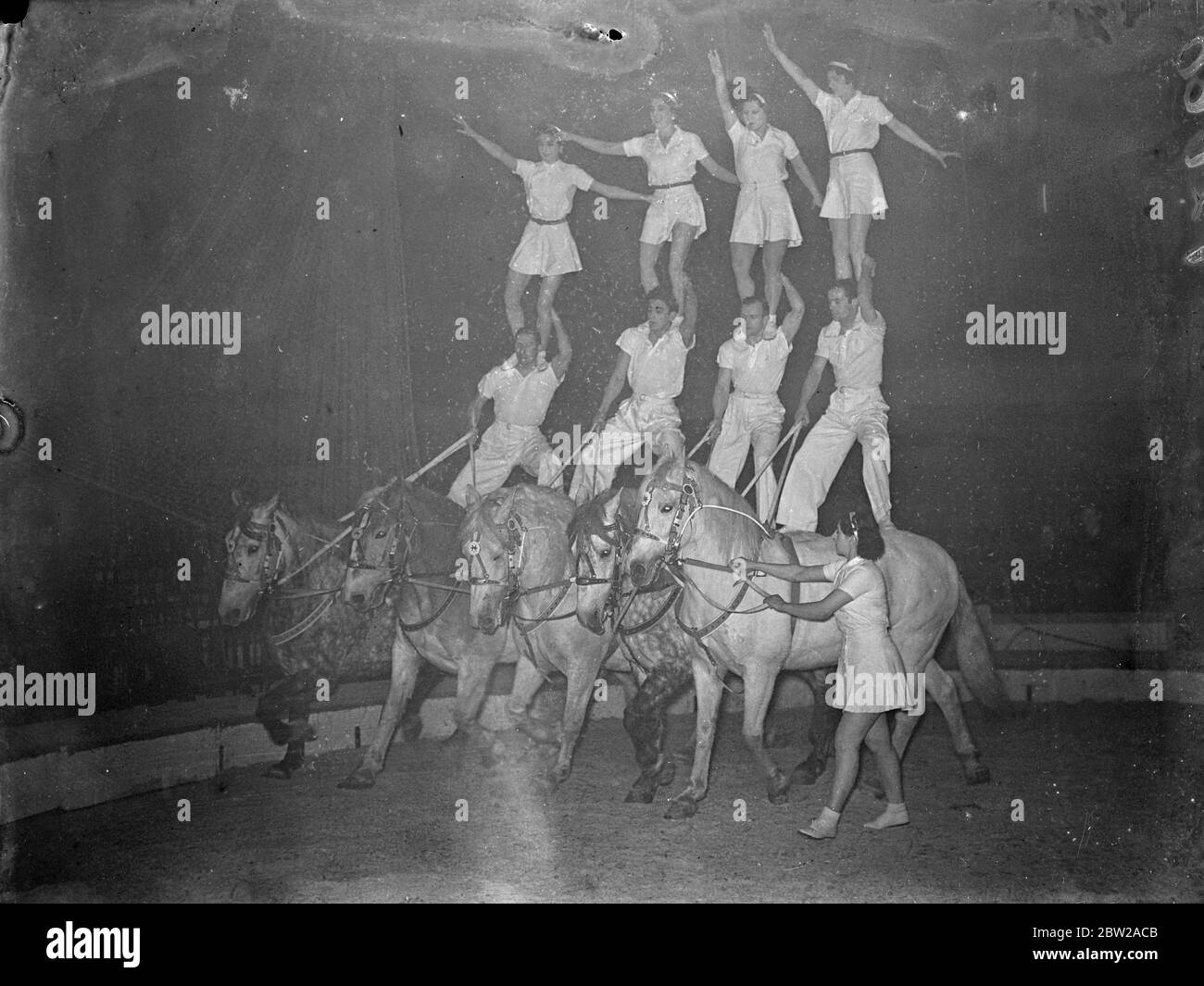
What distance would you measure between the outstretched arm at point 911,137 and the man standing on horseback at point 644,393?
1.24 metres

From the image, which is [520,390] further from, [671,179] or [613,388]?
[671,179]

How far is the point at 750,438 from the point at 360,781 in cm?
247

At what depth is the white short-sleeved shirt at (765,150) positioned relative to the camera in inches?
223

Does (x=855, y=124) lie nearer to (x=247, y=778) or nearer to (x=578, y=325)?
(x=578, y=325)

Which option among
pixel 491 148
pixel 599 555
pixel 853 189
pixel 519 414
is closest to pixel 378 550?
pixel 519 414

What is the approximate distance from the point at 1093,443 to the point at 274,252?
4.11 m

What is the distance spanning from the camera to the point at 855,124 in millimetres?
5648

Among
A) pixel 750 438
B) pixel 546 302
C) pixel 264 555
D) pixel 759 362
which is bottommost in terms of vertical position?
pixel 264 555

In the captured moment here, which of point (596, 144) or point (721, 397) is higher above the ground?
point (596, 144)

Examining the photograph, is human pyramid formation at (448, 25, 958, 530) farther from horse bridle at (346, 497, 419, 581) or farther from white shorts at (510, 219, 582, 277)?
horse bridle at (346, 497, 419, 581)

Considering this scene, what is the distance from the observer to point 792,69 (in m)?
5.67

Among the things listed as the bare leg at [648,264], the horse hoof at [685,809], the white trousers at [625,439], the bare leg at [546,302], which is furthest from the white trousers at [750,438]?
the horse hoof at [685,809]

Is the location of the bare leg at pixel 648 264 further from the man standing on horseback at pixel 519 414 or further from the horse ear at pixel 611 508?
the horse ear at pixel 611 508
